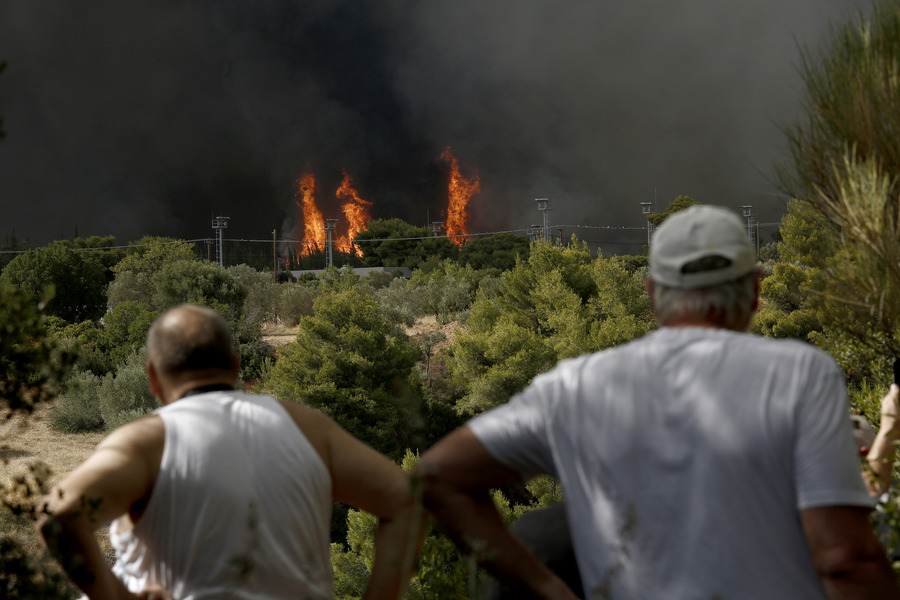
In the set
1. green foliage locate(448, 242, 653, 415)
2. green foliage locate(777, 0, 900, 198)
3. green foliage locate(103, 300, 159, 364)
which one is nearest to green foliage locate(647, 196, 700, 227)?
green foliage locate(448, 242, 653, 415)

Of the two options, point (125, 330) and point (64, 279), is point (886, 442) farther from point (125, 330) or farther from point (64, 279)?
point (64, 279)

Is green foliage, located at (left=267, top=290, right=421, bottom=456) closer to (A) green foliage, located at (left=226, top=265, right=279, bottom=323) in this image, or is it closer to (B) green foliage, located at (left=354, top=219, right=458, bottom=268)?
(A) green foliage, located at (left=226, top=265, right=279, bottom=323)

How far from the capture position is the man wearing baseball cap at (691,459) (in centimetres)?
128

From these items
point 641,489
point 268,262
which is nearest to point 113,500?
point 641,489

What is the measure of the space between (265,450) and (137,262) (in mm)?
43406

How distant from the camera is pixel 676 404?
4.42ft

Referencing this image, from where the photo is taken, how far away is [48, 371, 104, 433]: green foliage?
90.4 ft

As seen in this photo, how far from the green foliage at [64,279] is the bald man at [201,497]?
38.6 m

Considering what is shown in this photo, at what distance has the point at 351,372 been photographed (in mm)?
28016

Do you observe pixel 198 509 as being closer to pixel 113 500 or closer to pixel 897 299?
pixel 113 500

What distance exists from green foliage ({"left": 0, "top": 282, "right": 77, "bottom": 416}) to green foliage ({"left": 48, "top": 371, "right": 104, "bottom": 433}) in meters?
27.7

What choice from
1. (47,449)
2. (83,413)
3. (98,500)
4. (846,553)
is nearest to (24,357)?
(98,500)

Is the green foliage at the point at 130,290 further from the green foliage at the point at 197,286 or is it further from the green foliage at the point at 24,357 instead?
the green foliage at the point at 24,357

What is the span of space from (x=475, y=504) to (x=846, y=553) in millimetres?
623
